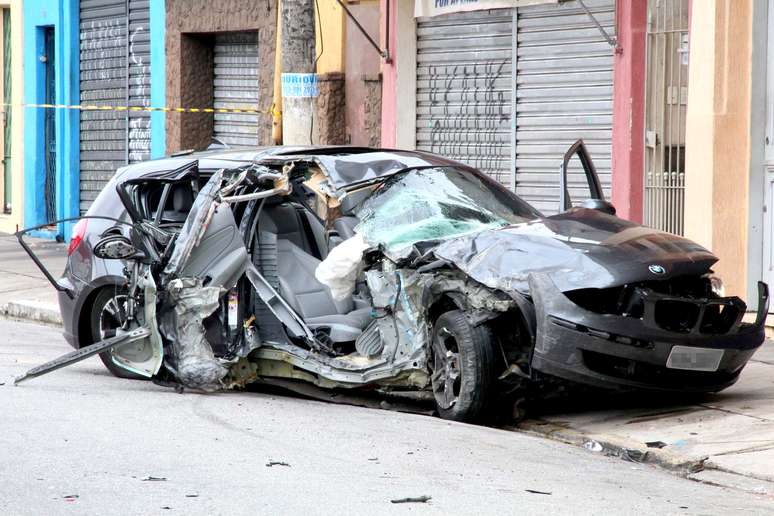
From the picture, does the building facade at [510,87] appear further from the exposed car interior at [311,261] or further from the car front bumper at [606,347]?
the car front bumper at [606,347]

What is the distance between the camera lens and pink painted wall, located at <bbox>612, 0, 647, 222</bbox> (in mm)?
12422

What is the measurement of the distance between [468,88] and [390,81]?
1.05m

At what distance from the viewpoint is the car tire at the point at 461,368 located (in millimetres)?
7715

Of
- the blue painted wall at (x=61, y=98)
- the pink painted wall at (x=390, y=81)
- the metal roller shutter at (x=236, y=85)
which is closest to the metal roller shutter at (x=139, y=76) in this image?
the blue painted wall at (x=61, y=98)

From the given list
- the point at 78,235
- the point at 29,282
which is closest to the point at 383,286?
the point at 78,235

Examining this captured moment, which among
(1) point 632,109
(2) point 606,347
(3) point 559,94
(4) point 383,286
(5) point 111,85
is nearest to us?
(2) point 606,347

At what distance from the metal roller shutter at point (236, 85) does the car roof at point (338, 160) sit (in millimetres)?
8144

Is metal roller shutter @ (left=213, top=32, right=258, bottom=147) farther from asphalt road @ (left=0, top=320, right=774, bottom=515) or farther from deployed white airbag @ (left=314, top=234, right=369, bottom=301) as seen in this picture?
asphalt road @ (left=0, top=320, right=774, bottom=515)

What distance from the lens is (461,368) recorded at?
7.78m

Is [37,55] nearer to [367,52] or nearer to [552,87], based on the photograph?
[367,52]

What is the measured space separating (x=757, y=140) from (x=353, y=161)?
158 inches

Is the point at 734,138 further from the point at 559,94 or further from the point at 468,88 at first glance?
the point at 468,88

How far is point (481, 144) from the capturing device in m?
14.7

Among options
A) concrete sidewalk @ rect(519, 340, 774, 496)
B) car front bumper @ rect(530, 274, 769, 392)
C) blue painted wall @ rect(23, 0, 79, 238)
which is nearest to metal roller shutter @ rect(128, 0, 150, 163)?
blue painted wall @ rect(23, 0, 79, 238)
